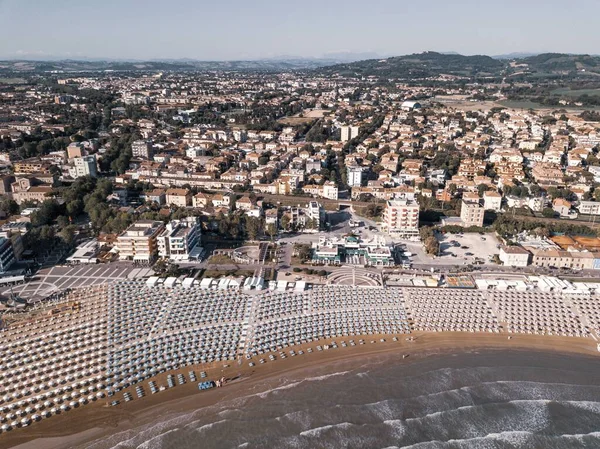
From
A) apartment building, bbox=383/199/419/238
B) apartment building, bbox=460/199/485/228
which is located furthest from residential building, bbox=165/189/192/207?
apartment building, bbox=460/199/485/228

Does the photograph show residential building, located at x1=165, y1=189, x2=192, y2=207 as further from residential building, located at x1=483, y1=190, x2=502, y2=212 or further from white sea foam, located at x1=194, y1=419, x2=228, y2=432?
residential building, located at x1=483, y1=190, x2=502, y2=212

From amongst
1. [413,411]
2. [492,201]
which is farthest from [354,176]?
[413,411]

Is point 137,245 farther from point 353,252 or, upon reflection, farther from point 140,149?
point 140,149

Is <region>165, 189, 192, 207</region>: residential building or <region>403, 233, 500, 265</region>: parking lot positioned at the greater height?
<region>165, 189, 192, 207</region>: residential building

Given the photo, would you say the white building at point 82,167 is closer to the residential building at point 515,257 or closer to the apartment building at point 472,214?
the apartment building at point 472,214

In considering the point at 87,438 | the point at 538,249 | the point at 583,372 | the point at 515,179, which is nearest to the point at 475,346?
the point at 583,372

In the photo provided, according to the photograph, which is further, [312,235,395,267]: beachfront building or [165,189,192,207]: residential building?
[165,189,192,207]: residential building
